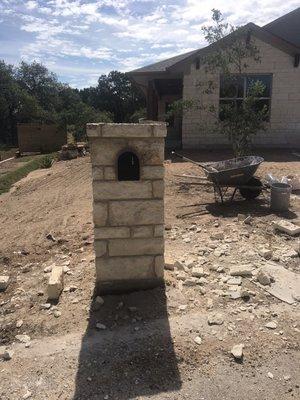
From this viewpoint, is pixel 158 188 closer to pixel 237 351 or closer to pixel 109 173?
pixel 109 173

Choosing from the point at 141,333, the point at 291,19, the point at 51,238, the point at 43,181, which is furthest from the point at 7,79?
the point at 141,333

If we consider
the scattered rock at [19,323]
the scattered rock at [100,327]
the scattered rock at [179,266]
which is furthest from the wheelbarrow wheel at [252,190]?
the scattered rock at [19,323]

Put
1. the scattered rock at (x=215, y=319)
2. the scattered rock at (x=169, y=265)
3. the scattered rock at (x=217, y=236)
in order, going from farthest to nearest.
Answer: the scattered rock at (x=217, y=236)
the scattered rock at (x=169, y=265)
the scattered rock at (x=215, y=319)

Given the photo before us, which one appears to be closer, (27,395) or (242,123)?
(27,395)

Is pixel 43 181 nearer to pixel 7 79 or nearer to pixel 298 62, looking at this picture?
Result: pixel 298 62

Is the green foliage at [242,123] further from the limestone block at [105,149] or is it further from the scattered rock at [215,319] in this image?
the scattered rock at [215,319]

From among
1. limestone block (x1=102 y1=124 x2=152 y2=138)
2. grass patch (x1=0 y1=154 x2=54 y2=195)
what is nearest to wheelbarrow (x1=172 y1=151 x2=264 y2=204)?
limestone block (x1=102 y1=124 x2=152 y2=138)

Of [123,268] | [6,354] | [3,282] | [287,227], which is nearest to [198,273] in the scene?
[123,268]

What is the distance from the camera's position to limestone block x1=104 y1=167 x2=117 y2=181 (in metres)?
4.13

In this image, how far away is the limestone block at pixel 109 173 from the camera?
163 inches

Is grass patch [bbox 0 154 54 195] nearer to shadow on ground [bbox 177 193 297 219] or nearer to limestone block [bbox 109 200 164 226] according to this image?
shadow on ground [bbox 177 193 297 219]

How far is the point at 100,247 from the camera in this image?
4.33 meters

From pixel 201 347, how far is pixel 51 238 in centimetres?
371

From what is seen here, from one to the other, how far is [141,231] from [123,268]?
0.48m
